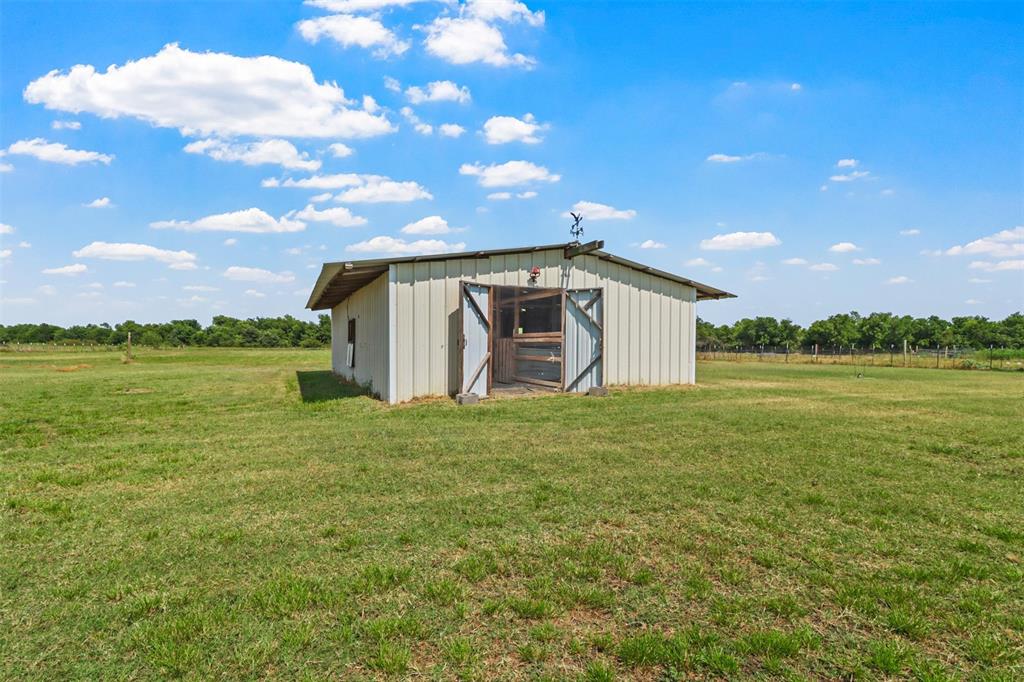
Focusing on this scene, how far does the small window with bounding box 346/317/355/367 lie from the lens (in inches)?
604

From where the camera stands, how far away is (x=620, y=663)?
2.32 m

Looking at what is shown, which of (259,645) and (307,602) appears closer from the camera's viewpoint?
(259,645)

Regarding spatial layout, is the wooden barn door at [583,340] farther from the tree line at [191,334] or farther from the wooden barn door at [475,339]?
the tree line at [191,334]

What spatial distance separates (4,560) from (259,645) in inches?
88.8

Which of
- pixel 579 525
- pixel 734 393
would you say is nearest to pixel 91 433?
pixel 579 525

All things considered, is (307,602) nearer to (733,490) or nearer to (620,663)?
(620,663)

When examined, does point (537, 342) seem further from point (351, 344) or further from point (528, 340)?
point (351, 344)

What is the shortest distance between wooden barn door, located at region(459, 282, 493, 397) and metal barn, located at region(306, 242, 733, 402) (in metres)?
0.02

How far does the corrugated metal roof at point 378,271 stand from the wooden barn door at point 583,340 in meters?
1.13

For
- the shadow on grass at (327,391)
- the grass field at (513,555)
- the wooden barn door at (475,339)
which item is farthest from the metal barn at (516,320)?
the grass field at (513,555)

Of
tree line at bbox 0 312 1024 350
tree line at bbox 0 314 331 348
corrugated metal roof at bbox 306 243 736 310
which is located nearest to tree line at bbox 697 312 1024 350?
tree line at bbox 0 312 1024 350

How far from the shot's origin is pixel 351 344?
611 inches

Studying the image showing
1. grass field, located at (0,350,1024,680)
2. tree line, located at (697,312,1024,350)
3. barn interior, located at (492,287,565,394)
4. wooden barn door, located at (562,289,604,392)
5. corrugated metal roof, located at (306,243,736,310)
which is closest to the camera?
grass field, located at (0,350,1024,680)

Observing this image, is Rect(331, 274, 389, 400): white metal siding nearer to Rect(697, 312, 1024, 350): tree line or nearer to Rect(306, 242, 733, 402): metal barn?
Rect(306, 242, 733, 402): metal barn
